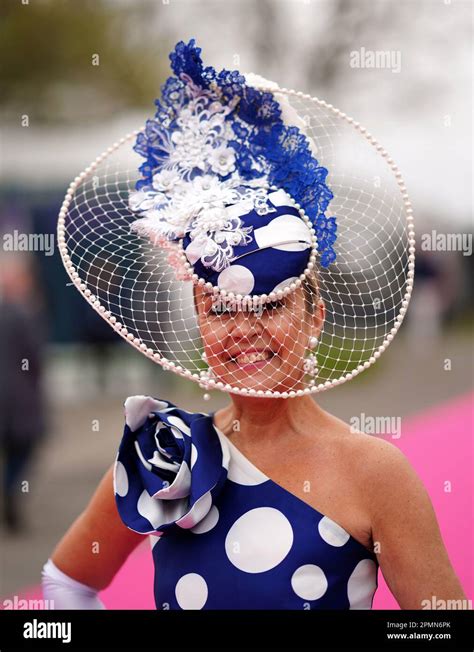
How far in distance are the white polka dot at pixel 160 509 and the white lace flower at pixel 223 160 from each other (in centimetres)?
76

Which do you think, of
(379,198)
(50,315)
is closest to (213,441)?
(379,198)

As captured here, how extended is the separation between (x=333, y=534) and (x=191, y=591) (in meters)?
0.35

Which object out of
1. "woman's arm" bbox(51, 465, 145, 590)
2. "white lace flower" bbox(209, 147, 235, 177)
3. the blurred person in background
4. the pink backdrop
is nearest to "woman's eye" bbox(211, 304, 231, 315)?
"white lace flower" bbox(209, 147, 235, 177)

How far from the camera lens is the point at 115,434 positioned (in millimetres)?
9016

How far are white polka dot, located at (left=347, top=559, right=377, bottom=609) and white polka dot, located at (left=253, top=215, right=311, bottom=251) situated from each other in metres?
0.71

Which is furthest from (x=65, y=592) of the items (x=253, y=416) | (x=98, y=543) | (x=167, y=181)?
(x=167, y=181)

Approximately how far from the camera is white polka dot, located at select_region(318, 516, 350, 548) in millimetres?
1963

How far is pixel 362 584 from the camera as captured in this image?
6.58 ft

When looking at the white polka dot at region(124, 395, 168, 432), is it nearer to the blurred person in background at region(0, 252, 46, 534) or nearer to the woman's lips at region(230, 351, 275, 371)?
the woman's lips at region(230, 351, 275, 371)

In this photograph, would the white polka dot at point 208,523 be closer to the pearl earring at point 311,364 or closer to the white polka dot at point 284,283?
the pearl earring at point 311,364

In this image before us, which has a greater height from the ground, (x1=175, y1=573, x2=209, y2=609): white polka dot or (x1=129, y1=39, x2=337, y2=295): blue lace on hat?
(x1=129, y1=39, x2=337, y2=295): blue lace on hat

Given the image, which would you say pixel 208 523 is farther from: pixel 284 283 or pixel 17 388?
pixel 17 388

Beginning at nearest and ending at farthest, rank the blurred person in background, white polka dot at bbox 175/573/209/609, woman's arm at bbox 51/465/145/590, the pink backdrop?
white polka dot at bbox 175/573/209/609, woman's arm at bbox 51/465/145/590, the pink backdrop, the blurred person in background

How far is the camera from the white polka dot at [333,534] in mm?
1963
